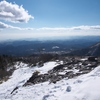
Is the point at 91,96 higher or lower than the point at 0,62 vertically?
higher

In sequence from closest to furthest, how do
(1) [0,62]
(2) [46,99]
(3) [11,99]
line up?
(2) [46,99], (3) [11,99], (1) [0,62]

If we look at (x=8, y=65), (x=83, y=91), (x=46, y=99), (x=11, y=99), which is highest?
(x=83, y=91)

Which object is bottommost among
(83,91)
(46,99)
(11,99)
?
(11,99)

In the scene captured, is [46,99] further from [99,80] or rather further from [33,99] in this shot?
[99,80]

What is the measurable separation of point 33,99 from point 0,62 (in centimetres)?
5161

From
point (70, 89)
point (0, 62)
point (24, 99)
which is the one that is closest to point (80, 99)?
point (70, 89)

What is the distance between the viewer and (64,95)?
9.54 meters

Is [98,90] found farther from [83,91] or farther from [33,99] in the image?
[33,99]

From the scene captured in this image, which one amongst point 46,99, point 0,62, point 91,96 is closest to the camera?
point 91,96

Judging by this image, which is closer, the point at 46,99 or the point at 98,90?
the point at 98,90

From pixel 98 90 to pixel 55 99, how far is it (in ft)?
9.28

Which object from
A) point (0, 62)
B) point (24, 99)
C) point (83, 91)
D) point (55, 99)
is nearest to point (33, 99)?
point (24, 99)

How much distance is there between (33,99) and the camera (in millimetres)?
10703

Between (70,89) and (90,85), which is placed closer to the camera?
(90,85)
